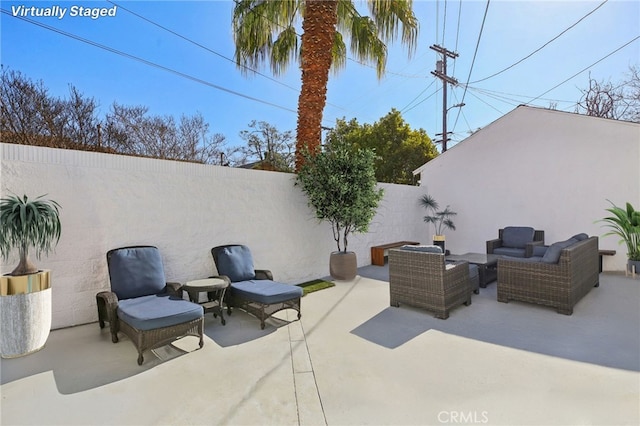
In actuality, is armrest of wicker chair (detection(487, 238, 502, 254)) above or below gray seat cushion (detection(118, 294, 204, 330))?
above

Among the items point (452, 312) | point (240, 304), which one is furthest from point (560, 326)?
point (240, 304)

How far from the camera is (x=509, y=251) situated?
24.6ft

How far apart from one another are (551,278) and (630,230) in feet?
13.3

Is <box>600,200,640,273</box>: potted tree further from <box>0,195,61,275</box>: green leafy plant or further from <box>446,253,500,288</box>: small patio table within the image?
<box>0,195,61,275</box>: green leafy plant

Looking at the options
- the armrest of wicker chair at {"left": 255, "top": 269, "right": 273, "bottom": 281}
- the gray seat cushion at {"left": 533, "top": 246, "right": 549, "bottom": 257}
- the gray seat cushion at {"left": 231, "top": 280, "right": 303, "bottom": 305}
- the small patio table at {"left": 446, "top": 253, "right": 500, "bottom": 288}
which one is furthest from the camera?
the gray seat cushion at {"left": 533, "top": 246, "right": 549, "bottom": 257}

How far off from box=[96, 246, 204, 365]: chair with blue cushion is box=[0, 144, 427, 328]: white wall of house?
0.43 meters

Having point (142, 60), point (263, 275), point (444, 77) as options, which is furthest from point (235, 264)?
point (444, 77)

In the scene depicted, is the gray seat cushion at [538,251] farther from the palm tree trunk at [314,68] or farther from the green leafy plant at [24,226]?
the green leafy plant at [24,226]

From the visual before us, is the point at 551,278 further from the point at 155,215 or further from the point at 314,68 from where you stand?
the point at 155,215

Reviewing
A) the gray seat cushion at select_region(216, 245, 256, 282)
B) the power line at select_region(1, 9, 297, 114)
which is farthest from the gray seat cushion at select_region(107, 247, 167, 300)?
the power line at select_region(1, 9, 297, 114)

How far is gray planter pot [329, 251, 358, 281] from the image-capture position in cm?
676

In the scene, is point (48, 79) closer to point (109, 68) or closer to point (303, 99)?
point (109, 68)

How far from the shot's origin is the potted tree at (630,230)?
654 cm

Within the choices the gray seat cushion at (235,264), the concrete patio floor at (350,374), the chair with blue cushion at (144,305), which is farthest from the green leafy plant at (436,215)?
the chair with blue cushion at (144,305)
